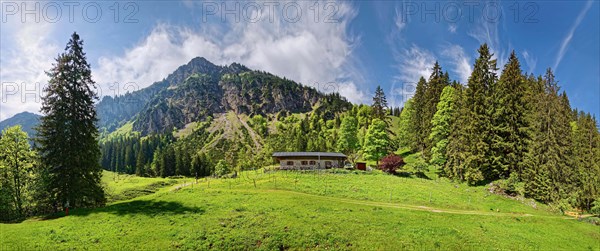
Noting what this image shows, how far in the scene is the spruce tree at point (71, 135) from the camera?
33.0m

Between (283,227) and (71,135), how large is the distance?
27.3 m

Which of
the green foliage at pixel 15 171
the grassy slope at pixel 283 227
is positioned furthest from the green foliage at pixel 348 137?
the green foliage at pixel 15 171

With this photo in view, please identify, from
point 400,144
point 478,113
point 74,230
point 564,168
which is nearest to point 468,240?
point 564,168

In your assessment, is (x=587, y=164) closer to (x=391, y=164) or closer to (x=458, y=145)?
(x=458, y=145)

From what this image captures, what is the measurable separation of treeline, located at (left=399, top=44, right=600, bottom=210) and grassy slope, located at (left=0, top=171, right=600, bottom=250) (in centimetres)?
833

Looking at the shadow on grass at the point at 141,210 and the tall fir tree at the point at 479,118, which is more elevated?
the tall fir tree at the point at 479,118

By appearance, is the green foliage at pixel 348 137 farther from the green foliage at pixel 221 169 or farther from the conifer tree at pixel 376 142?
the green foliage at pixel 221 169

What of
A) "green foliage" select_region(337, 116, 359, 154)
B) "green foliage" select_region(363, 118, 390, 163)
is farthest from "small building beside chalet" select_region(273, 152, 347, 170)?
"green foliage" select_region(337, 116, 359, 154)

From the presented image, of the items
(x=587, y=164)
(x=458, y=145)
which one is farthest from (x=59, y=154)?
(x=587, y=164)

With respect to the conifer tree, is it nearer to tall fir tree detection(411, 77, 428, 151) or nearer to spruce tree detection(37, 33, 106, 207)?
tall fir tree detection(411, 77, 428, 151)

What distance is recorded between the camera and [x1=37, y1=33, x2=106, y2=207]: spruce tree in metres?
33.0

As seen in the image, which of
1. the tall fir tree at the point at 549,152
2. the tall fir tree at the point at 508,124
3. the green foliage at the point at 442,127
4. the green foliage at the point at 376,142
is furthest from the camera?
the green foliage at the point at 376,142

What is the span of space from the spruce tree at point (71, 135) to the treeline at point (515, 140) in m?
56.3

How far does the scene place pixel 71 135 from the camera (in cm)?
3431
